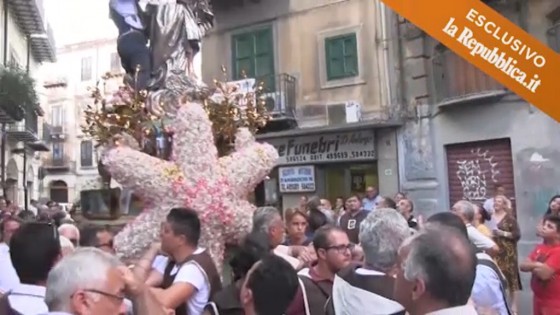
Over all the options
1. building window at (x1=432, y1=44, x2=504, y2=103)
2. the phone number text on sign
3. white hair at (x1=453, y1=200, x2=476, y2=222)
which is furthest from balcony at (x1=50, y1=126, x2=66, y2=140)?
white hair at (x1=453, y1=200, x2=476, y2=222)

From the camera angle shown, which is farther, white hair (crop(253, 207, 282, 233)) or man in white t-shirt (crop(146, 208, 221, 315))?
white hair (crop(253, 207, 282, 233))

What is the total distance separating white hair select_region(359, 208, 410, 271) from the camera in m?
3.35

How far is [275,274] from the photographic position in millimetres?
2732

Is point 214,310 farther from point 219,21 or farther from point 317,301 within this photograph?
point 219,21

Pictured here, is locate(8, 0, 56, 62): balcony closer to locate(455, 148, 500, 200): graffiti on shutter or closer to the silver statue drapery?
locate(455, 148, 500, 200): graffiti on shutter

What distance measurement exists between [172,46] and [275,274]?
209 inches

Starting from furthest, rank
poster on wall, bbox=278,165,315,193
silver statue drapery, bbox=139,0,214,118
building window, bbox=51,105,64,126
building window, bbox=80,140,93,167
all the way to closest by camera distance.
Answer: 1. building window, bbox=51,105,64,126
2. building window, bbox=80,140,93,167
3. poster on wall, bbox=278,165,315,193
4. silver statue drapery, bbox=139,0,214,118

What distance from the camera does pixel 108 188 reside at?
706 cm

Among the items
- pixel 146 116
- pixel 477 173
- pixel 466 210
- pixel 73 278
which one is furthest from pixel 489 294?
pixel 477 173

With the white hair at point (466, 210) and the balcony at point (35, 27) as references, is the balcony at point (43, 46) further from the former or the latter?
the white hair at point (466, 210)

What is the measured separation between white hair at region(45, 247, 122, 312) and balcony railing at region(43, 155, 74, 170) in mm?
43018

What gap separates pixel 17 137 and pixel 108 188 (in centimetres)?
2157

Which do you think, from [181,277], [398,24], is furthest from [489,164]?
[181,277]

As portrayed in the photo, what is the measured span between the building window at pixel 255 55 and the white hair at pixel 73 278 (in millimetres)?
14834
